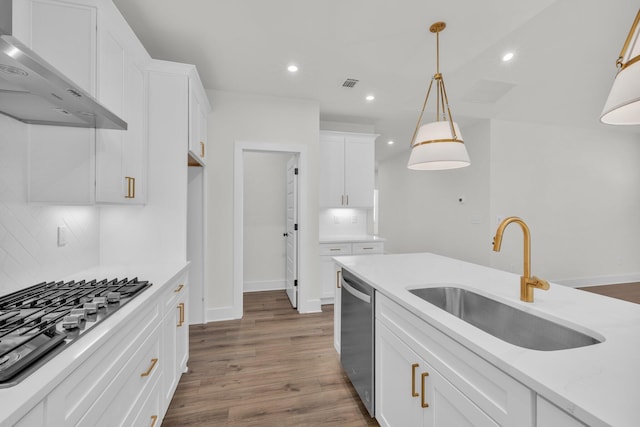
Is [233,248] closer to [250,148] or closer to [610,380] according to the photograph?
[250,148]

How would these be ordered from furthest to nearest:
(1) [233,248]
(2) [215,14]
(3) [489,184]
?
(3) [489,184], (1) [233,248], (2) [215,14]

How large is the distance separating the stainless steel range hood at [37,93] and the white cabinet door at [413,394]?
1.76 m

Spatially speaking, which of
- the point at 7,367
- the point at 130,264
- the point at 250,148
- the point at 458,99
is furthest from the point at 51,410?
the point at 458,99

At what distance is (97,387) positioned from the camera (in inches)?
37.3

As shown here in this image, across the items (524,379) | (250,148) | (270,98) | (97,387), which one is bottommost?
(97,387)

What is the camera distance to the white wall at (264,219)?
4.64 meters

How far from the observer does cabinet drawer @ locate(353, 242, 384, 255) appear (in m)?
3.97

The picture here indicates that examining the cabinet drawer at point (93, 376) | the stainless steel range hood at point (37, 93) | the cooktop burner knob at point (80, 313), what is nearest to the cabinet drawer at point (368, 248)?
the cabinet drawer at point (93, 376)

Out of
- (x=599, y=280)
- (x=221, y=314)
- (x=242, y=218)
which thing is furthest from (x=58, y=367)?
(x=599, y=280)

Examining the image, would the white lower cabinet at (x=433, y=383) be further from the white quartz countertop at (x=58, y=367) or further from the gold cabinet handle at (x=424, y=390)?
the white quartz countertop at (x=58, y=367)

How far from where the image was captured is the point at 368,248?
4.04m

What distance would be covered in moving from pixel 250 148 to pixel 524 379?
326 centimetres

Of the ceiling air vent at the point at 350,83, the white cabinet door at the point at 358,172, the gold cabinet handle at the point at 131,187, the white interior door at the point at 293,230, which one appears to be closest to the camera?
the gold cabinet handle at the point at 131,187

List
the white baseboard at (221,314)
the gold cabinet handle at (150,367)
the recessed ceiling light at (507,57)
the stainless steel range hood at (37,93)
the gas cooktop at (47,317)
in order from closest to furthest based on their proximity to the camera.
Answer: the gas cooktop at (47,317), the stainless steel range hood at (37,93), the gold cabinet handle at (150,367), the recessed ceiling light at (507,57), the white baseboard at (221,314)
